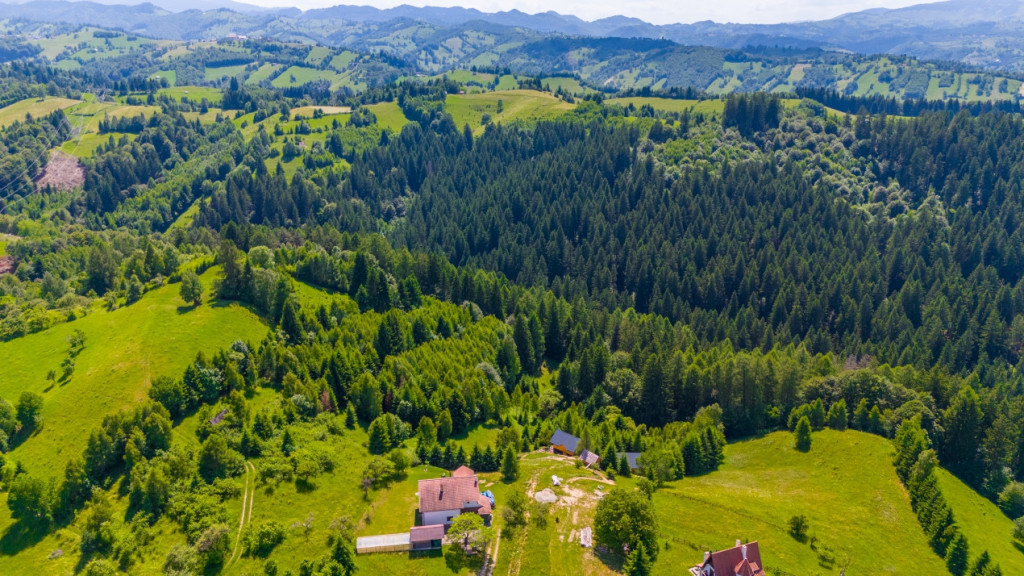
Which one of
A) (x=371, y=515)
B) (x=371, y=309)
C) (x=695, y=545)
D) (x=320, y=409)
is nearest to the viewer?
(x=695, y=545)

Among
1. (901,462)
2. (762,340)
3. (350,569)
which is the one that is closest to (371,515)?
(350,569)

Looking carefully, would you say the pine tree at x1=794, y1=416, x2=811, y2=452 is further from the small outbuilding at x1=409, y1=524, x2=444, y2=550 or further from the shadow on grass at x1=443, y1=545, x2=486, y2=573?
the small outbuilding at x1=409, y1=524, x2=444, y2=550

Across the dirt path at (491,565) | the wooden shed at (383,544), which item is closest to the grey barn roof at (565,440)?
the dirt path at (491,565)

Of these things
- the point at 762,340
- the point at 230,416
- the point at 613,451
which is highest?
the point at 230,416

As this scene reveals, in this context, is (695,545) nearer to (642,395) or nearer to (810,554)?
(810,554)

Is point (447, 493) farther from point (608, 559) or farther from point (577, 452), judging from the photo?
point (577, 452)

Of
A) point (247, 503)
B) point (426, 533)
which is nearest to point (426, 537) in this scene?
point (426, 533)
